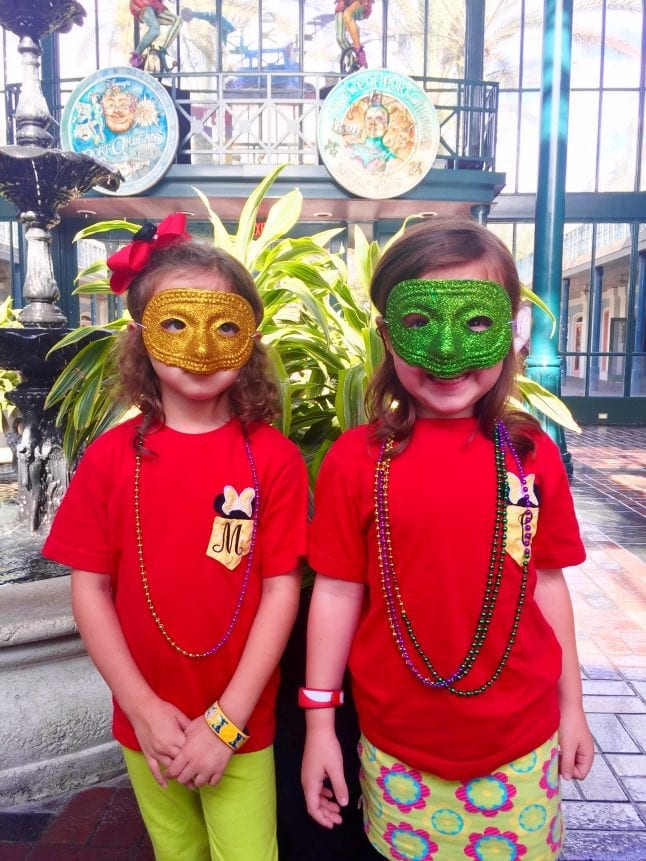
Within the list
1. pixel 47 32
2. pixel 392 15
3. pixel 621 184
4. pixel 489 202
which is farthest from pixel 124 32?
pixel 47 32

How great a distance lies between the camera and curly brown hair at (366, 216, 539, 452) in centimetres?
133

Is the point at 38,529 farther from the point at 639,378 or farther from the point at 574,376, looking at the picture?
the point at 639,378

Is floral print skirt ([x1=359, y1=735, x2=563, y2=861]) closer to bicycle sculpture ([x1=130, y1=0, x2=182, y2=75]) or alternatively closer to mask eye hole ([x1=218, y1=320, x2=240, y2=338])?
mask eye hole ([x1=218, y1=320, x2=240, y2=338])

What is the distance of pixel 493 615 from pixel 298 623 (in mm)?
659

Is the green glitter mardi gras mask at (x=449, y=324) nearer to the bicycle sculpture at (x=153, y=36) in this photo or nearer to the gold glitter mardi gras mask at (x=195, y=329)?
the gold glitter mardi gras mask at (x=195, y=329)

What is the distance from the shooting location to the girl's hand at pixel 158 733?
134cm

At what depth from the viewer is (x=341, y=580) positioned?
4.49 feet

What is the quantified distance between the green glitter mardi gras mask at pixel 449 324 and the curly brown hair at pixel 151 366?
38cm

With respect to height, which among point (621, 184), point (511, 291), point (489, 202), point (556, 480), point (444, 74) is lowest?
point (556, 480)

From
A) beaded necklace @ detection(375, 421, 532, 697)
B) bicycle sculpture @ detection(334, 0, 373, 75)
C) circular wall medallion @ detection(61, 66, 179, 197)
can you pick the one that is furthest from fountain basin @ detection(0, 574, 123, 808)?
bicycle sculpture @ detection(334, 0, 373, 75)

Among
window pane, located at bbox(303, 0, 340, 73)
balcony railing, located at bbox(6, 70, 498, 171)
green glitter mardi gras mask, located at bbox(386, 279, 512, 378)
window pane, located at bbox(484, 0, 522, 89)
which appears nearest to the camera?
green glitter mardi gras mask, located at bbox(386, 279, 512, 378)

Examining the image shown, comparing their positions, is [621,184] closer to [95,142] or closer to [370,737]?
[95,142]

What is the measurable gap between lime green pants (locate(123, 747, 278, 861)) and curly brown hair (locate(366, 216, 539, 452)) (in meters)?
0.74

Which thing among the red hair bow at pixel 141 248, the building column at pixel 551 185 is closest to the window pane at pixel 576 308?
the building column at pixel 551 185
